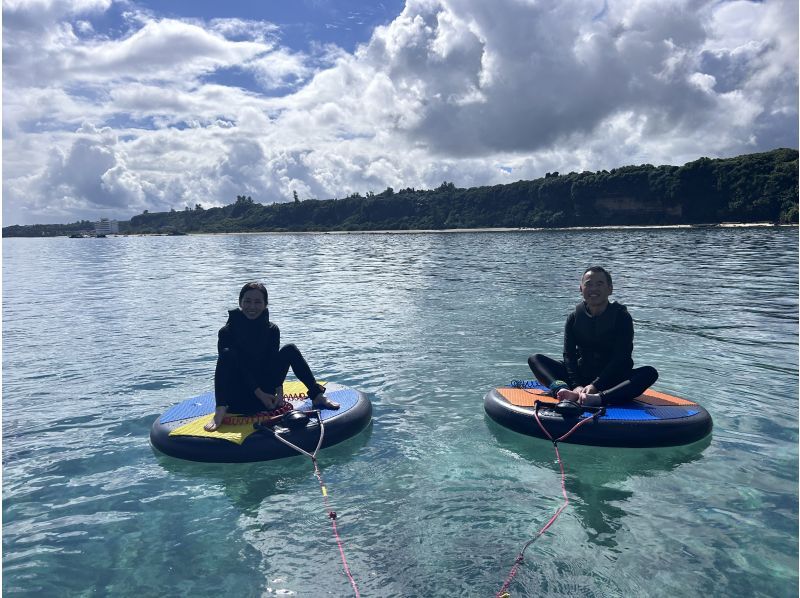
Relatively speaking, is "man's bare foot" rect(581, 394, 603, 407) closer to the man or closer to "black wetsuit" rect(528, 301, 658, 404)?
the man

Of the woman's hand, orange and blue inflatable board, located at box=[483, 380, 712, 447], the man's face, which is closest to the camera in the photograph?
orange and blue inflatable board, located at box=[483, 380, 712, 447]

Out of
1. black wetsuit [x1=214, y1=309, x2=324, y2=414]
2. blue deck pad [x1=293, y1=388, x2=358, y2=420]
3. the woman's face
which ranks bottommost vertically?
blue deck pad [x1=293, y1=388, x2=358, y2=420]

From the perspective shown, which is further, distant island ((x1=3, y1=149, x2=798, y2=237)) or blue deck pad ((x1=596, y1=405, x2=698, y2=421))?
distant island ((x1=3, y1=149, x2=798, y2=237))

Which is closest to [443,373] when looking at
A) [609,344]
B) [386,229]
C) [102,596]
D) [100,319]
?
[609,344]

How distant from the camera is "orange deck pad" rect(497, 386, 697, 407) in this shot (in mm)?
7926

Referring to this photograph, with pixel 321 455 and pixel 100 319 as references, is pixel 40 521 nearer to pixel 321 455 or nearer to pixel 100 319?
pixel 321 455

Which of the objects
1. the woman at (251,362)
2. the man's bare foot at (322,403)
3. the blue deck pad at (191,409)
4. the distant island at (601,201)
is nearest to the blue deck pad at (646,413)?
the man's bare foot at (322,403)

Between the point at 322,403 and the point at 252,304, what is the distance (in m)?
1.61

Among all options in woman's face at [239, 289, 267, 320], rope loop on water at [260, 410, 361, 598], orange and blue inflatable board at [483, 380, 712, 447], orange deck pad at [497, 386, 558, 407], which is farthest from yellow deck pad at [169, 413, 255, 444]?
orange deck pad at [497, 386, 558, 407]

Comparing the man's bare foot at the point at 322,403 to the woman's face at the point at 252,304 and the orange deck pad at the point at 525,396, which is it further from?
the orange deck pad at the point at 525,396

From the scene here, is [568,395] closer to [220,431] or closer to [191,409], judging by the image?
[220,431]

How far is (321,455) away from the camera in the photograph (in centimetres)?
736

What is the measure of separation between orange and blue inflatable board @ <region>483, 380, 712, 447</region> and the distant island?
100m

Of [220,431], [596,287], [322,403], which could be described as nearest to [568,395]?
[596,287]
